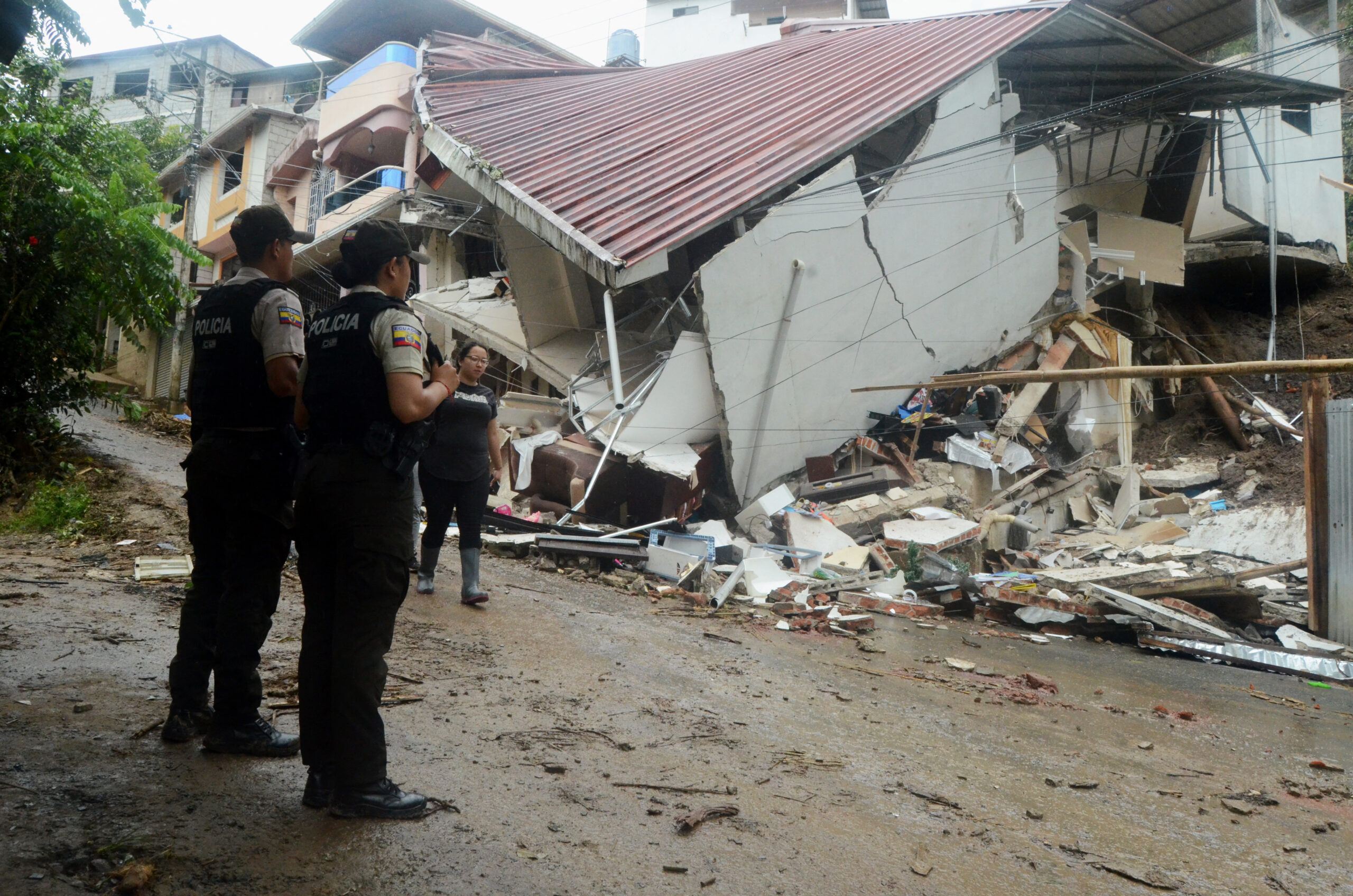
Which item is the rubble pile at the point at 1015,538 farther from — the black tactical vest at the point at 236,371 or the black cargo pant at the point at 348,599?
the black tactical vest at the point at 236,371

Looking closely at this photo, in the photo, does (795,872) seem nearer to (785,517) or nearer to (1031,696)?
(1031,696)

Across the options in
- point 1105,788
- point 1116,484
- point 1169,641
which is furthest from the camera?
point 1116,484

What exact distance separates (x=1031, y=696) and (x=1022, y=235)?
951 centimetres

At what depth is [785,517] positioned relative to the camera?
9.47 metres

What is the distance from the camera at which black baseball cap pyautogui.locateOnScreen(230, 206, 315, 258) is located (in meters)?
2.81

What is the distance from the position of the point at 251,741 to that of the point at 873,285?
30.5 ft

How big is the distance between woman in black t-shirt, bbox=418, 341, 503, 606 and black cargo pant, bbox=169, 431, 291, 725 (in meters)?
2.54

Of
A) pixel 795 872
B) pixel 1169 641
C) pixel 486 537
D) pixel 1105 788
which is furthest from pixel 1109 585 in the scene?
pixel 795 872

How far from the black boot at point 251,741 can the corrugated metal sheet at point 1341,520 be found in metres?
7.82

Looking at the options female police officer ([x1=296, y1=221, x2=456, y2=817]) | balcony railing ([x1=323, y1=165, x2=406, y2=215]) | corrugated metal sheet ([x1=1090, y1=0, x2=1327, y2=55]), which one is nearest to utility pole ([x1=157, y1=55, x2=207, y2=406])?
balcony railing ([x1=323, y1=165, x2=406, y2=215])

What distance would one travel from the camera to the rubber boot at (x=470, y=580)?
5406 mm

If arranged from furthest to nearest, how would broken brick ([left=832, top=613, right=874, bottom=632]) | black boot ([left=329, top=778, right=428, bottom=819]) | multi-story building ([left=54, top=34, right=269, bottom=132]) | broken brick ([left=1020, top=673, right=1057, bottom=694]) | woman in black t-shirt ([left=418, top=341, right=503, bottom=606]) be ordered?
multi-story building ([left=54, top=34, right=269, bottom=132]) → broken brick ([left=832, top=613, right=874, bottom=632]) → woman in black t-shirt ([left=418, top=341, right=503, bottom=606]) → broken brick ([left=1020, top=673, right=1057, bottom=694]) → black boot ([left=329, top=778, right=428, bottom=819])

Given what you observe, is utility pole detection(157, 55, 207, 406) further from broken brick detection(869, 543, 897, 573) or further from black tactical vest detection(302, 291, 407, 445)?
black tactical vest detection(302, 291, 407, 445)

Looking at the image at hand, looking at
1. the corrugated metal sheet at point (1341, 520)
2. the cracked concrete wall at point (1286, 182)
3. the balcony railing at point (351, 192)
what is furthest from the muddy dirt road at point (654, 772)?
the balcony railing at point (351, 192)
